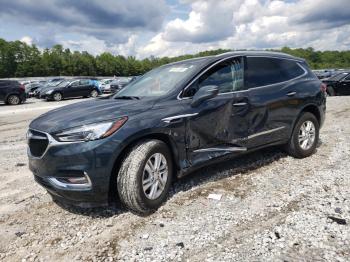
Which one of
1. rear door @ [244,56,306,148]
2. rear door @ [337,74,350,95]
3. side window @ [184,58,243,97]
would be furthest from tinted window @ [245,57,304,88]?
rear door @ [337,74,350,95]

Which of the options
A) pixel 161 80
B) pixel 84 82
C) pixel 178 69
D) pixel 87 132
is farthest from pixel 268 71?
pixel 84 82

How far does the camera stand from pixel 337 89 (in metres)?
18.1

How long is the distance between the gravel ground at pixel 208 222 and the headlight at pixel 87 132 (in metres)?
0.93

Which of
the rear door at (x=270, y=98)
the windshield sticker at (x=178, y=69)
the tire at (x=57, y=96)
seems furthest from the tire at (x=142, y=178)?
the tire at (x=57, y=96)

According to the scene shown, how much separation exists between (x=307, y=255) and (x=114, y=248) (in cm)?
165

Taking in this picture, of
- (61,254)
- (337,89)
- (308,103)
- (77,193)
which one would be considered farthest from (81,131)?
(337,89)

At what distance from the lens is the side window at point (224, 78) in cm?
404

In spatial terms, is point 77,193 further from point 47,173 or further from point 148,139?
point 148,139

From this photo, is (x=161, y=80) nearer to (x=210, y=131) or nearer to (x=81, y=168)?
(x=210, y=131)

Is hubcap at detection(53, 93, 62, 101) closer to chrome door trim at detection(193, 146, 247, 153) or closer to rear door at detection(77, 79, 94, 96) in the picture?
rear door at detection(77, 79, 94, 96)

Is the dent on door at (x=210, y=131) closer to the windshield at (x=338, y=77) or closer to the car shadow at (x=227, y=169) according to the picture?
the car shadow at (x=227, y=169)

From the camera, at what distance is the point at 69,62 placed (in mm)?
107812

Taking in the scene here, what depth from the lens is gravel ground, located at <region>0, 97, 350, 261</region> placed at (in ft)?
9.36

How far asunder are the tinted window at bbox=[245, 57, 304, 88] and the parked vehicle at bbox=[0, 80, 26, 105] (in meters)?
18.0
